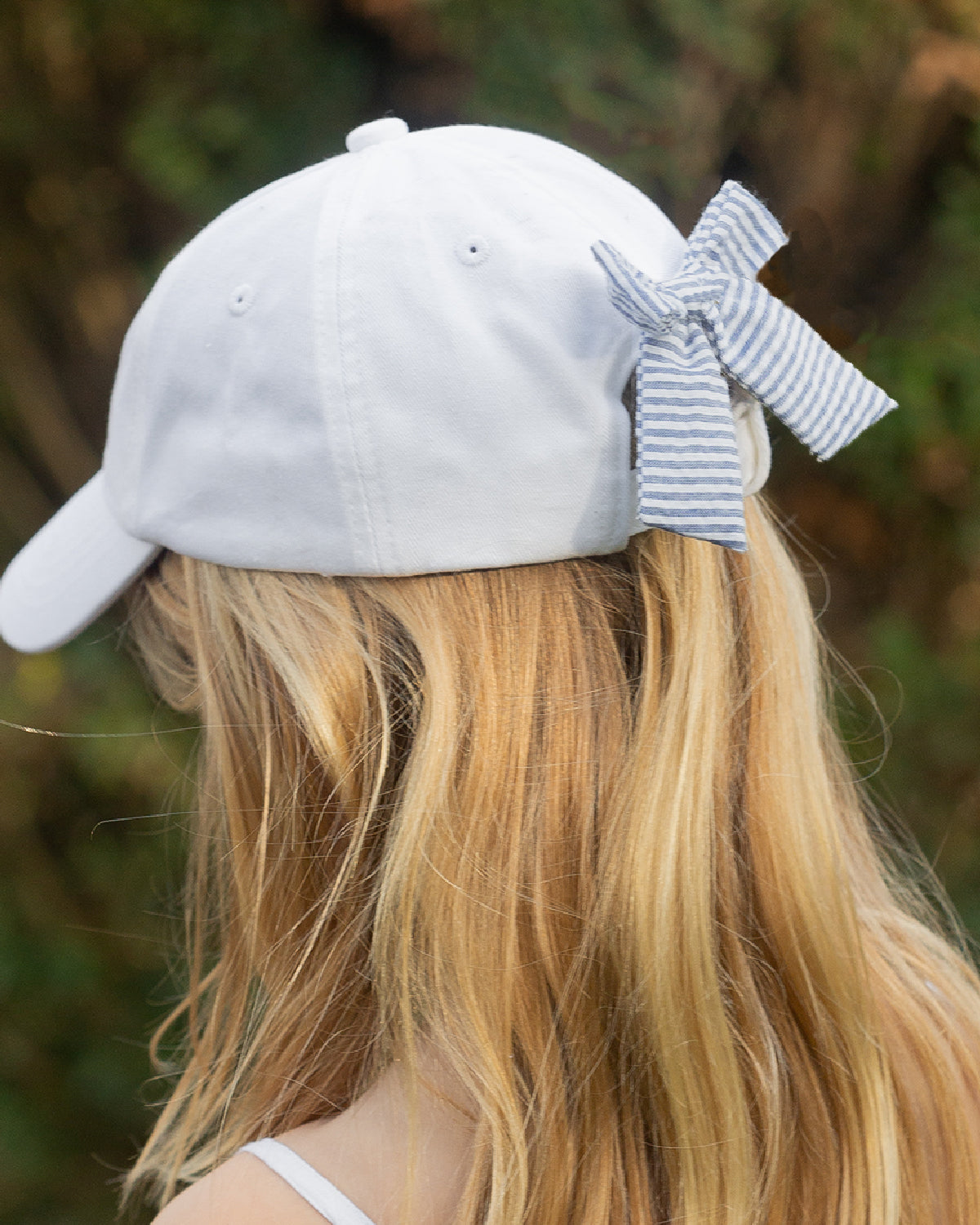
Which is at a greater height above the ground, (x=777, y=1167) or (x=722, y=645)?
(x=722, y=645)

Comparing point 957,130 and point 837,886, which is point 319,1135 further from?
point 957,130

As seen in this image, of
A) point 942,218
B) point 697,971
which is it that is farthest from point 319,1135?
point 942,218

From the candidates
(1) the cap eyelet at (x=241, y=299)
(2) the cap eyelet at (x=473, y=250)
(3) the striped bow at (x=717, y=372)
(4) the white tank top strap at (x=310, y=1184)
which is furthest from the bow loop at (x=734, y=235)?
(4) the white tank top strap at (x=310, y=1184)

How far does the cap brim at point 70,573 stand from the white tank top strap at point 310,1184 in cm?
46

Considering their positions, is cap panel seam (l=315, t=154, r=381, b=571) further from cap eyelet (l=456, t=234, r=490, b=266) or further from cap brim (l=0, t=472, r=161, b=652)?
cap brim (l=0, t=472, r=161, b=652)

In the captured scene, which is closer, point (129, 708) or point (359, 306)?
point (359, 306)

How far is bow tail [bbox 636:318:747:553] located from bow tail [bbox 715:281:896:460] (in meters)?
0.04

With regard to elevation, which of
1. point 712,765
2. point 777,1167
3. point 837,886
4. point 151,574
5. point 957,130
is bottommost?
point 777,1167

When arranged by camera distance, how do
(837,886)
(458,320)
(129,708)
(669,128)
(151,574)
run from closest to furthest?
(458,320) → (837,886) → (151,574) → (669,128) → (129,708)

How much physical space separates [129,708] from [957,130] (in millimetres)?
1542

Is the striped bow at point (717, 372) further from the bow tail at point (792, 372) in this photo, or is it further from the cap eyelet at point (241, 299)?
the cap eyelet at point (241, 299)

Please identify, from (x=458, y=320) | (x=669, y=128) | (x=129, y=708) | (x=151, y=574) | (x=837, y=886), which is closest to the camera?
(x=458, y=320)

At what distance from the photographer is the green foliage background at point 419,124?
62.1 inches

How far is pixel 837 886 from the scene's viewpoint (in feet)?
2.77
